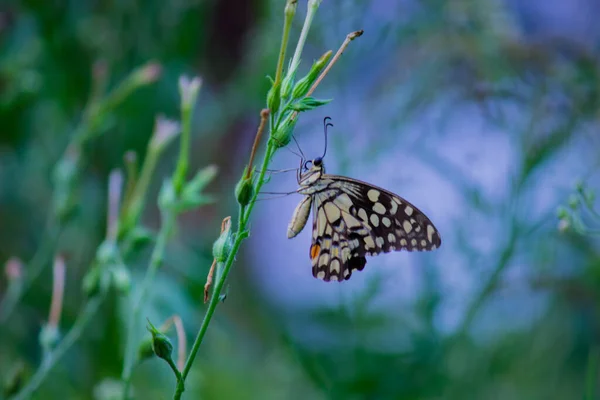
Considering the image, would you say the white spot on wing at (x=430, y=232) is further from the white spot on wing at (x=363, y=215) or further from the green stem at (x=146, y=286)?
the green stem at (x=146, y=286)

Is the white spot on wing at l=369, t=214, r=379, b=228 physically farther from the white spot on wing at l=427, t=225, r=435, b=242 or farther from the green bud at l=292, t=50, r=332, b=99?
the green bud at l=292, t=50, r=332, b=99

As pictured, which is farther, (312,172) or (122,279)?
(312,172)

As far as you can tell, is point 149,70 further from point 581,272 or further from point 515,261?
point 581,272

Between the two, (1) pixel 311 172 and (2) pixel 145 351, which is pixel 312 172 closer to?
(1) pixel 311 172

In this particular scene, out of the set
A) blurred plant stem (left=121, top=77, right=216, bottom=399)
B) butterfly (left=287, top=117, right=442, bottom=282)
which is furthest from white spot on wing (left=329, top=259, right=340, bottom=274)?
blurred plant stem (left=121, top=77, right=216, bottom=399)

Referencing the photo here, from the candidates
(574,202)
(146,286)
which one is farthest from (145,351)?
(574,202)

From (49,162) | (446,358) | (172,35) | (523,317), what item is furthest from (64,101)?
(523,317)
